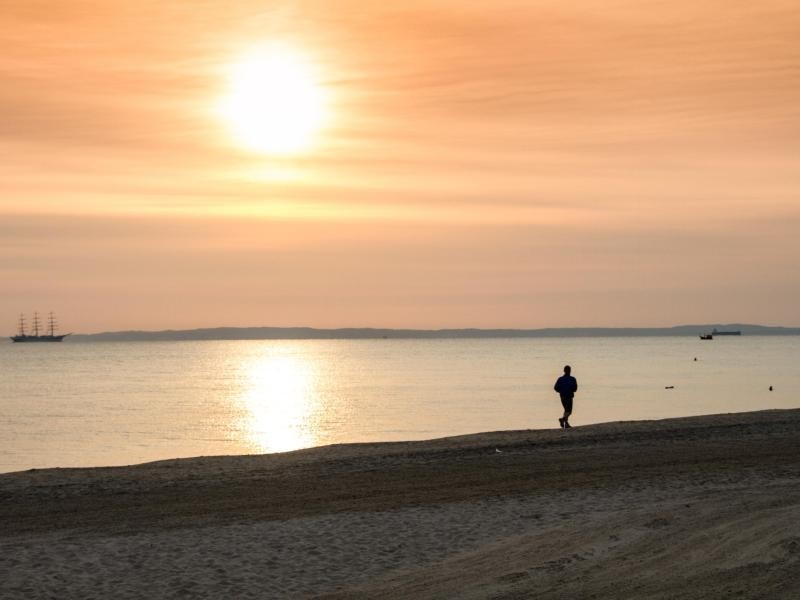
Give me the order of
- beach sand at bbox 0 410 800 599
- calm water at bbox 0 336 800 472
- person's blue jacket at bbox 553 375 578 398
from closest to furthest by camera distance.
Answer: beach sand at bbox 0 410 800 599 → person's blue jacket at bbox 553 375 578 398 → calm water at bbox 0 336 800 472

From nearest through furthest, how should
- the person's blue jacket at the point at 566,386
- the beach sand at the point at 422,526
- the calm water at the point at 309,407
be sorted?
the beach sand at the point at 422,526
the person's blue jacket at the point at 566,386
the calm water at the point at 309,407

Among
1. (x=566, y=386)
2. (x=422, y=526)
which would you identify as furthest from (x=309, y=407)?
(x=422, y=526)

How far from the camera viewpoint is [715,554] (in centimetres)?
1523

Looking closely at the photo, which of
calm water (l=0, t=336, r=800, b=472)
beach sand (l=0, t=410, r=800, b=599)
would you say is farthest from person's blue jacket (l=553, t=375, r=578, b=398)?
calm water (l=0, t=336, r=800, b=472)

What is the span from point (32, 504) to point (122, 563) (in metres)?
6.61

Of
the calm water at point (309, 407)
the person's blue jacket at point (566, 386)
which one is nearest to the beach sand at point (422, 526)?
the person's blue jacket at point (566, 386)

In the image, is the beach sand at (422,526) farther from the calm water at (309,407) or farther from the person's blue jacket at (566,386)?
the calm water at (309,407)

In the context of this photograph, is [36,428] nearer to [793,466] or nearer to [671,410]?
[671,410]

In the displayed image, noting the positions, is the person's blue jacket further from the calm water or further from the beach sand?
the calm water

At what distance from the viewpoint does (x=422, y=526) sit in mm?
19672

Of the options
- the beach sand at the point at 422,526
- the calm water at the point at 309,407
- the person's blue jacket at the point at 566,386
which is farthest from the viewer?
the calm water at the point at 309,407

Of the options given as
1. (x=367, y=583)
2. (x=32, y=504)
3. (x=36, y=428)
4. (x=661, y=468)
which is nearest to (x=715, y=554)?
(x=367, y=583)

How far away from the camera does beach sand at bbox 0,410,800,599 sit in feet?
50.4

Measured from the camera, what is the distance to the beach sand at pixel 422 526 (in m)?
15.4
